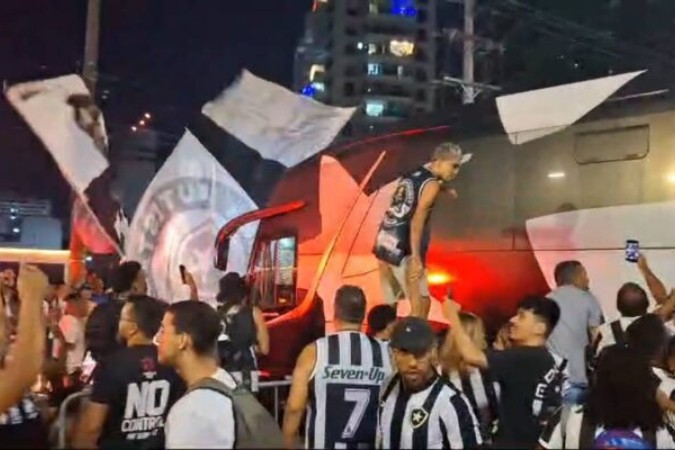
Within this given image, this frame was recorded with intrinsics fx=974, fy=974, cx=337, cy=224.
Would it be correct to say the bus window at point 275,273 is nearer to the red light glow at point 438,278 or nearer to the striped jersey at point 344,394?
the red light glow at point 438,278

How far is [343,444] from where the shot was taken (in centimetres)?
478

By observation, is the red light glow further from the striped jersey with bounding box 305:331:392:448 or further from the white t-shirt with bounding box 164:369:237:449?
the white t-shirt with bounding box 164:369:237:449

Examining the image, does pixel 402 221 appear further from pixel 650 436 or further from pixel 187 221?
pixel 187 221

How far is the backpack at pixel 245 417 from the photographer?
2.83 meters

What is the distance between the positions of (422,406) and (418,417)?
5cm

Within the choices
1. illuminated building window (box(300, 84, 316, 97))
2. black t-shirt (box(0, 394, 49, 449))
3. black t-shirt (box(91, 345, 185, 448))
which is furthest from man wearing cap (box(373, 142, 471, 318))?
illuminated building window (box(300, 84, 316, 97))

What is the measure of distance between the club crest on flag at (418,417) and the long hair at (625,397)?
639 millimetres

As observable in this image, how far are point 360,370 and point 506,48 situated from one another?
40.5 ft

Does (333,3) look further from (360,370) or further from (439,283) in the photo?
(360,370)

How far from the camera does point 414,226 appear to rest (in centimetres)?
758

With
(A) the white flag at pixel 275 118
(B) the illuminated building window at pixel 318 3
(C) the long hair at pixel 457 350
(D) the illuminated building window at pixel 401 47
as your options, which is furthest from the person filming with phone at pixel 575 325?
(D) the illuminated building window at pixel 401 47

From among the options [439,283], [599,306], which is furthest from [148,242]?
[599,306]

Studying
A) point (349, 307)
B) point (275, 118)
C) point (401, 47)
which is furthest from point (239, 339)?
point (401, 47)

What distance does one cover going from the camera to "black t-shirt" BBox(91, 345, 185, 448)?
4410 mm
